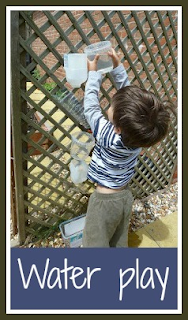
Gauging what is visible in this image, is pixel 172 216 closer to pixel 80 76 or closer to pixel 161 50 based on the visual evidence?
pixel 161 50

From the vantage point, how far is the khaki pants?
177 centimetres

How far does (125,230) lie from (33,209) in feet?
2.83

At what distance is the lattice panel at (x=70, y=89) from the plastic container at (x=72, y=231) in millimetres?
177

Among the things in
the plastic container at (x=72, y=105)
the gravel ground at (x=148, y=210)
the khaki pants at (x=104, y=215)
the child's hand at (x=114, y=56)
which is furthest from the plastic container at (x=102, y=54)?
the gravel ground at (x=148, y=210)

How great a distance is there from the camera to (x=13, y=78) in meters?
1.66

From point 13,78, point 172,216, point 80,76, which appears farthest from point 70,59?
point 172,216

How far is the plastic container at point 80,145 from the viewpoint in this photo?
2.01 metres

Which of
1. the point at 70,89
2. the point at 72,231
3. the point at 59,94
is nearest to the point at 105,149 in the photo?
the point at 59,94

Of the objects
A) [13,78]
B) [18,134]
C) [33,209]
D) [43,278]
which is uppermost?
[13,78]

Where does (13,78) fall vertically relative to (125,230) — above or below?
above

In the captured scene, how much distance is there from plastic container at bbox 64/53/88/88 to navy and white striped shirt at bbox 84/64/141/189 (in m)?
0.05

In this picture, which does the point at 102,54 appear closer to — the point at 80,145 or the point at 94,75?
the point at 94,75

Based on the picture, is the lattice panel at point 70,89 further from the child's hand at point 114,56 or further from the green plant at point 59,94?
the child's hand at point 114,56

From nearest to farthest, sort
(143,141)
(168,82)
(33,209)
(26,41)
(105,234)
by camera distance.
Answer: (143,141) < (26,41) < (105,234) < (33,209) < (168,82)
